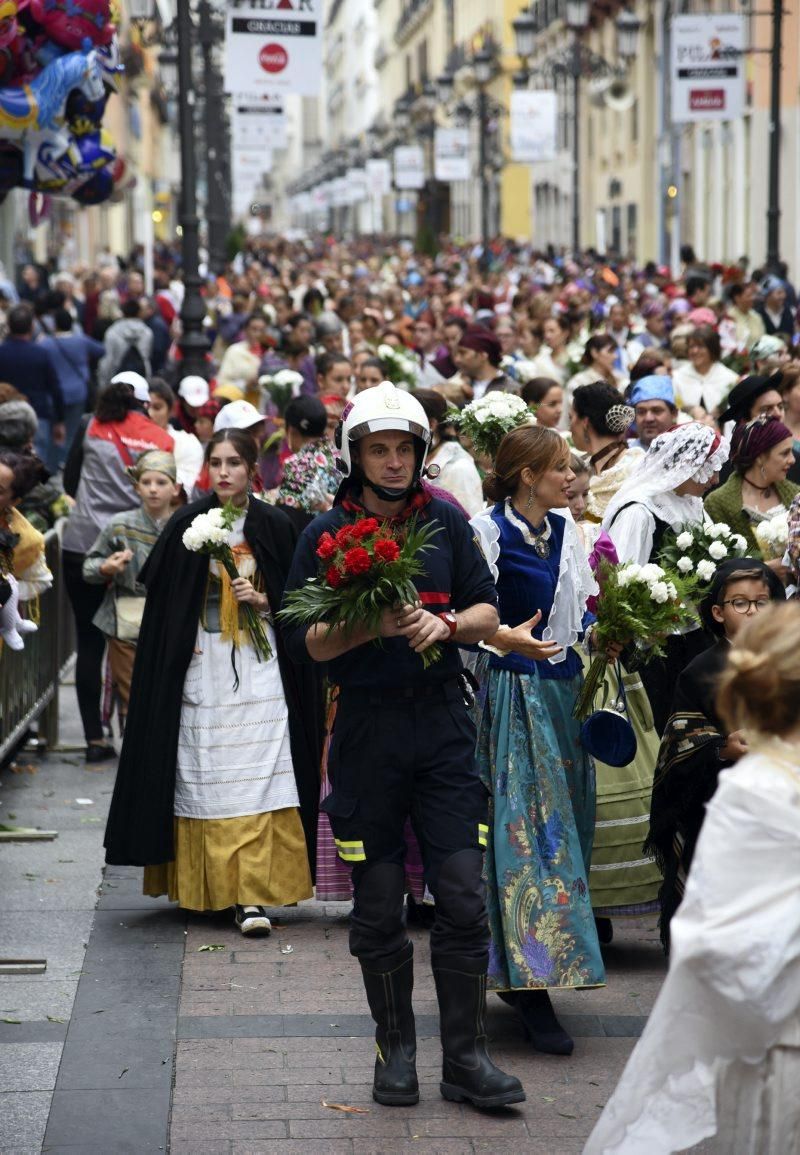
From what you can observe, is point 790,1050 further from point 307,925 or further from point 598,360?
point 598,360

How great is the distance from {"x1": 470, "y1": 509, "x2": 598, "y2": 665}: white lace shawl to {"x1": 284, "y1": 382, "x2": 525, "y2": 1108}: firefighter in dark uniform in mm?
516

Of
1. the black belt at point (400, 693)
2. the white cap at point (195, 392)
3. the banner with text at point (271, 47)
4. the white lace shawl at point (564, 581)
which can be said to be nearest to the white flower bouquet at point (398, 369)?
the white cap at point (195, 392)

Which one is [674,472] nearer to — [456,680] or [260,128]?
[456,680]

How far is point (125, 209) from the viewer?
7075 cm

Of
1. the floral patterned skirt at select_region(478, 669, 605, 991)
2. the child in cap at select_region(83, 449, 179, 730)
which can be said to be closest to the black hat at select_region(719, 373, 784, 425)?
the child in cap at select_region(83, 449, 179, 730)

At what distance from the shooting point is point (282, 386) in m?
14.2

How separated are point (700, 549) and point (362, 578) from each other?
1853 millimetres

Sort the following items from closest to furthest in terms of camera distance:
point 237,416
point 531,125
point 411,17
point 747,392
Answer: point 747,392
point 237,416
point 531,125
point 411,17

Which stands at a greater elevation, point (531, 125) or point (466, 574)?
point (531, 125)

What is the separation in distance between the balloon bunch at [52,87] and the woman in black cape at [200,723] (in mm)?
1508

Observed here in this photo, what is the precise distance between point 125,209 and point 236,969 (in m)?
66.3

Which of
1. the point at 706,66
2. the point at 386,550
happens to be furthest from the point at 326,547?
the point at 706,66

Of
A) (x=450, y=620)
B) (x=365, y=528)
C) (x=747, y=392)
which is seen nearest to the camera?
(x=365, y=528)

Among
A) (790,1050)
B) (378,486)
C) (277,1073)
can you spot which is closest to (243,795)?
(277,1073)
